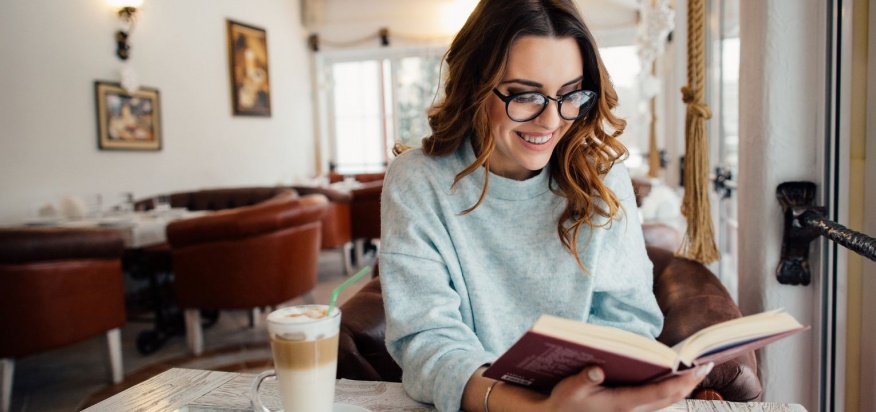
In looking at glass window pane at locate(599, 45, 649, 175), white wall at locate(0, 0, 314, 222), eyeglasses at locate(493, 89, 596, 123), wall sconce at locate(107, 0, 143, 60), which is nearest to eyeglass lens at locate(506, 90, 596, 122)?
eyeglasses at locate(493, 89, 596, 123)

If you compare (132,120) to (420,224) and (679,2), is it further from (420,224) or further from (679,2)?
(420,224)

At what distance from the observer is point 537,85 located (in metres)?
1.09

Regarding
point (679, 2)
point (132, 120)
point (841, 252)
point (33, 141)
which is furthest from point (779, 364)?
point (132, 120)

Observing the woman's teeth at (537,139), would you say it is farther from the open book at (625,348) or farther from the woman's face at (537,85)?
the open book at (625,348)

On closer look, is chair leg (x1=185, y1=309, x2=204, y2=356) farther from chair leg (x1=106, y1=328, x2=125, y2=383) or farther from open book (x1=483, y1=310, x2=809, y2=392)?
open book (x1=483, y1=310, x2=809, y2=392)

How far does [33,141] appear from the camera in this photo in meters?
4.39

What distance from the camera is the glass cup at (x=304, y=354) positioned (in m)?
0.75

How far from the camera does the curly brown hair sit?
1118mm

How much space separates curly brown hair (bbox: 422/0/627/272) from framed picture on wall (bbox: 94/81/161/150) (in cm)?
448

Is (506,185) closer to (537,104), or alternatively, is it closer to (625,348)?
(537,104)

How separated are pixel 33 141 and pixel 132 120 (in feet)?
3.00

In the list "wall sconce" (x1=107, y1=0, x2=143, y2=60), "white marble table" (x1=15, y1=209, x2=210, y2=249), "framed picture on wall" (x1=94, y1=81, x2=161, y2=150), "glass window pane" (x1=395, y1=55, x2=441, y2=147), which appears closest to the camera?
"white marble table" (x1=15, y1=209, x2=210, y2=249)

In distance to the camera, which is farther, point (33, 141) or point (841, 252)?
point (33, 141)

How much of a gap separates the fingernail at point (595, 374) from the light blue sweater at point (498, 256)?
1.33 ft
